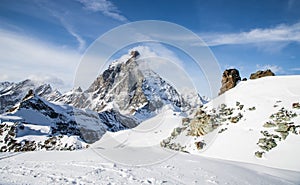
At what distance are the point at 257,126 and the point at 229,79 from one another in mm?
13088

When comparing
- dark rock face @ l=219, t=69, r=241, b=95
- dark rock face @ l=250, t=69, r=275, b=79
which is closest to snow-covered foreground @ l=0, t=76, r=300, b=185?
Result: dark rock face @ l=250, t=69, r=275, b=79

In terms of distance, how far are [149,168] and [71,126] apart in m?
126

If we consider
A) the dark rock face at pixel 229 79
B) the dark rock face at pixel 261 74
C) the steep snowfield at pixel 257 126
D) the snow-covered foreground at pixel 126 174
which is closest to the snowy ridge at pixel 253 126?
the steep snowfield at pixel 257 126

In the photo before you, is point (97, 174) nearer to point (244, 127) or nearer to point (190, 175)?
point (190, 175)

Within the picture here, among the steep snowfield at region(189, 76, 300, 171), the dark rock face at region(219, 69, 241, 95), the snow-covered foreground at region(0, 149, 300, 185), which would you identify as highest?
the dark rock face at region(219, 69, 241, 95)

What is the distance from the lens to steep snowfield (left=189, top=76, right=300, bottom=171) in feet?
52.7

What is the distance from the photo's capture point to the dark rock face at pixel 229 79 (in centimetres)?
3162

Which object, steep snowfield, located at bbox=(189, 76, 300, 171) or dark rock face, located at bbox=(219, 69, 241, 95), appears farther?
dark rock face, located at bbox=(219, 69, 241, 95)

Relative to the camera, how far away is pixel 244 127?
20859mm

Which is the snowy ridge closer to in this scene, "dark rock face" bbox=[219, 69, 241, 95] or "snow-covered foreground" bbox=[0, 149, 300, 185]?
"dark rock face" bbox=[219, 69, 241, 95]

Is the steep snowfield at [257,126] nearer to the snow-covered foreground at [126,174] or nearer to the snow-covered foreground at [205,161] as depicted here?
the snow-covered foreground at [205,161]

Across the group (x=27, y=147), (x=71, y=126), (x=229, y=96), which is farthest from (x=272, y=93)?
(x=71, y=126)

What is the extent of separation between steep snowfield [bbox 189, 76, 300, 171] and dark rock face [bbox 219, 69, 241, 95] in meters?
2.58

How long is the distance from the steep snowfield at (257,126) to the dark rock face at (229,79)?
2.58 metres
